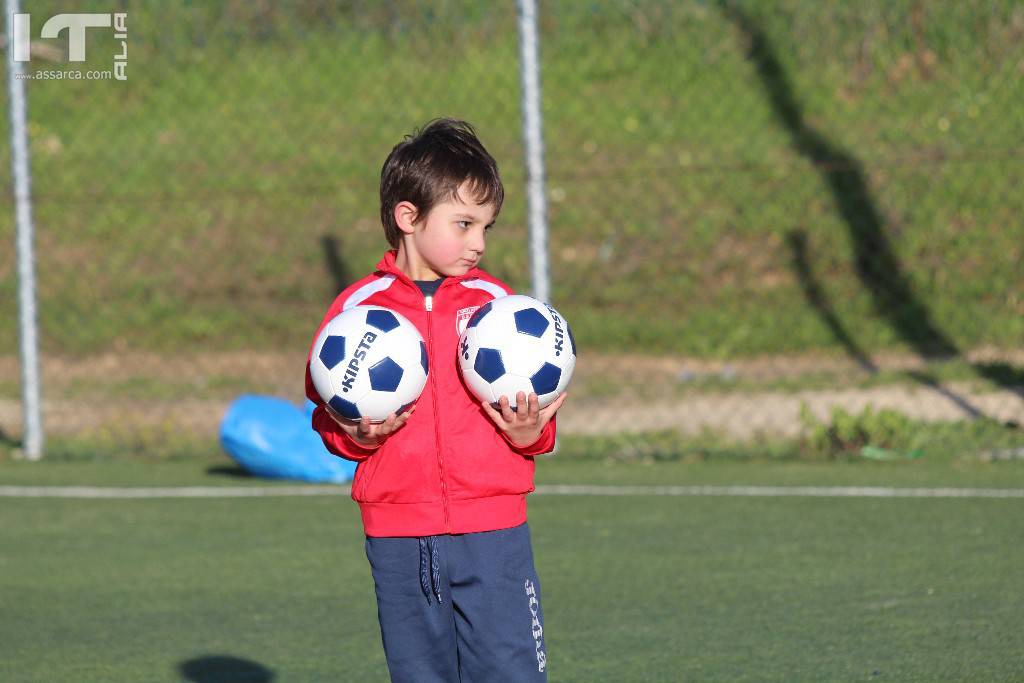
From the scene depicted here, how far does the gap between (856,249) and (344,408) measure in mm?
11956

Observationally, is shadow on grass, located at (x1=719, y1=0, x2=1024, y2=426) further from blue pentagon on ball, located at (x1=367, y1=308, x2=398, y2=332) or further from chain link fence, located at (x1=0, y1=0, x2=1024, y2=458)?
blue pentagon on ball, located at (x1=367, y1=308, x2=398, y2=332)

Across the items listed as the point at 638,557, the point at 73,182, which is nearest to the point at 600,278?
the point at 73,182

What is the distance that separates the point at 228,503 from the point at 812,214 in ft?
30.3

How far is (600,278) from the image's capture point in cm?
1423

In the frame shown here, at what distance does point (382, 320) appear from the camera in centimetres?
290

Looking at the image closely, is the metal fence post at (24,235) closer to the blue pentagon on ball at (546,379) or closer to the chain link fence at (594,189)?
the chain link fence at (594,189)

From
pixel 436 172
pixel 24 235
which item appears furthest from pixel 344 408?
pixel 24 235

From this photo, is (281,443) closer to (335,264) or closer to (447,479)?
(447,479)

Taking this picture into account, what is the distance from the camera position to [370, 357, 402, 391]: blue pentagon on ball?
9.22 feet

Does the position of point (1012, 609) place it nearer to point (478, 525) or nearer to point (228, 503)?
point (478, 525)

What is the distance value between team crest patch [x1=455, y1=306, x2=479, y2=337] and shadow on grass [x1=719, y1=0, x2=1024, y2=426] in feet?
23.1

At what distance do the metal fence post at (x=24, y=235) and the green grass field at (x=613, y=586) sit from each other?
1.21 meters

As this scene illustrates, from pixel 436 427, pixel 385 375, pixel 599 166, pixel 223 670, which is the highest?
pixel 599 166

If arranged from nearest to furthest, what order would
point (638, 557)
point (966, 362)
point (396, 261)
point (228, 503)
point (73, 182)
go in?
point (396, 261) < point (638, 557) < point (228, 503) < point (966, 362) < point (73, 182)
